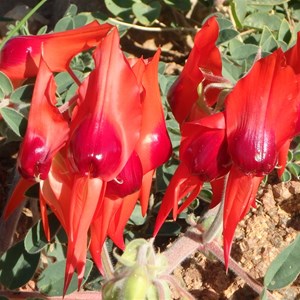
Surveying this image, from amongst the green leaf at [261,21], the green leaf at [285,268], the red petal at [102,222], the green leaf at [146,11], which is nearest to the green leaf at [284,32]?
the green leaf at [261,21]

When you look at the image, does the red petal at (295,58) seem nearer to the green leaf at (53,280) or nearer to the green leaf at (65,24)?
the green leaf at (53,280)

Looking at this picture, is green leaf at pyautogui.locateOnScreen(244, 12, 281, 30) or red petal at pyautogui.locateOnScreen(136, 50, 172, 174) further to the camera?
green leaf at pyautogui.locateOnScreen(244, 12, 281, 30)

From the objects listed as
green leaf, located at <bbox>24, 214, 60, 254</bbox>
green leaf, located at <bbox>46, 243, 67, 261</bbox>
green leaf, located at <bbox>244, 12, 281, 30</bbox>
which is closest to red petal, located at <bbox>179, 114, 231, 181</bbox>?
green leaf, located at <bbox>24, 214, 60, 254</bbox>

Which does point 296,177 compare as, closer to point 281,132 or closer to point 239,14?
Answer: point 239,14

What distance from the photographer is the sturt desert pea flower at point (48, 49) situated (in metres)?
1.53

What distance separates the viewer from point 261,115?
1396 mm

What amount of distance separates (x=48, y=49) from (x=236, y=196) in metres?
0.44

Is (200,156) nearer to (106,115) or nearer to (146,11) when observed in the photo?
(106,115)

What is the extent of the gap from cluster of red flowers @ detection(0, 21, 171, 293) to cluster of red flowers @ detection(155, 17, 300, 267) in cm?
7

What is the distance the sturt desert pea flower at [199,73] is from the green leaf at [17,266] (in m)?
0.49

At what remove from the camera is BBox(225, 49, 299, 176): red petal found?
1.37 m

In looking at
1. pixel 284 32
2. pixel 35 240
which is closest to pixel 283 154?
pixel 35 240

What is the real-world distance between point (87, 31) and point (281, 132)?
1.29ft

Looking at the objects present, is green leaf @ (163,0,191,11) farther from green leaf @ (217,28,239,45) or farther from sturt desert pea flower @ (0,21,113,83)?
sturt desert pea flower @ (0,21,113,83)
